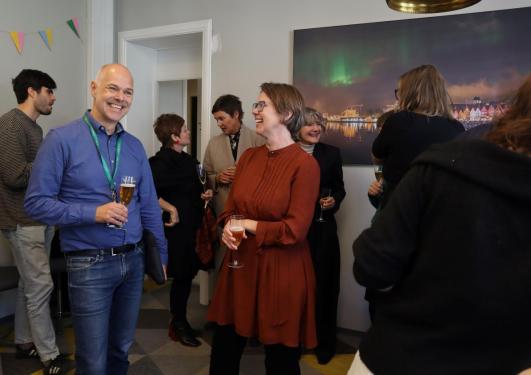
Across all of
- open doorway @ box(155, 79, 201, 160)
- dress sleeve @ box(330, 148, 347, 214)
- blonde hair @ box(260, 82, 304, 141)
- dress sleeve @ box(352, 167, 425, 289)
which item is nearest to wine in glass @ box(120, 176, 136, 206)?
blonde hair @ box(260, 82, 304, 141)

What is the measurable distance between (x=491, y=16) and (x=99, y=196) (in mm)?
2555

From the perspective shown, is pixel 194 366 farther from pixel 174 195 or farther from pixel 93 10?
pixel 93 10

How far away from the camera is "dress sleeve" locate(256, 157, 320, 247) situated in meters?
1.63

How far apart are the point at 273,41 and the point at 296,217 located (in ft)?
6.88

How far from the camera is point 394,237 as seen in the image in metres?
0.88

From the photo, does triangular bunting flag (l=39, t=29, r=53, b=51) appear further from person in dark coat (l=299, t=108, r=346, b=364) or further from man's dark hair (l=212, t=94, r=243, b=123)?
person in dark coat (l=299, t=108, r=346, b=364)

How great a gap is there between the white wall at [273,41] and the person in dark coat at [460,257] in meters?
2.20

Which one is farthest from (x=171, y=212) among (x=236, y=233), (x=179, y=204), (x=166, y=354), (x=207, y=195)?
(x=236, y=233)

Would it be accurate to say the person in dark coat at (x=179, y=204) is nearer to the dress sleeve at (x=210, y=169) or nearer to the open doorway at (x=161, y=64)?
the dress sleeve at (x=210, y=169)

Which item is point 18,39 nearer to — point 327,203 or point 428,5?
point 327,203

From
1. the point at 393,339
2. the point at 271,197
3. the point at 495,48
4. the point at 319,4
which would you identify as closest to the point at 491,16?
the point at 495,48

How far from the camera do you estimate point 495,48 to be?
2598mm

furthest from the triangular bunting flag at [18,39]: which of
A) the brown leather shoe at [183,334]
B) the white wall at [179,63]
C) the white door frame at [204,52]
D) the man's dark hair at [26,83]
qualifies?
the brown leather shoe at [183,334]

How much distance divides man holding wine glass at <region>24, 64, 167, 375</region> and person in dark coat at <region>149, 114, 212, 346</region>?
982 mm
